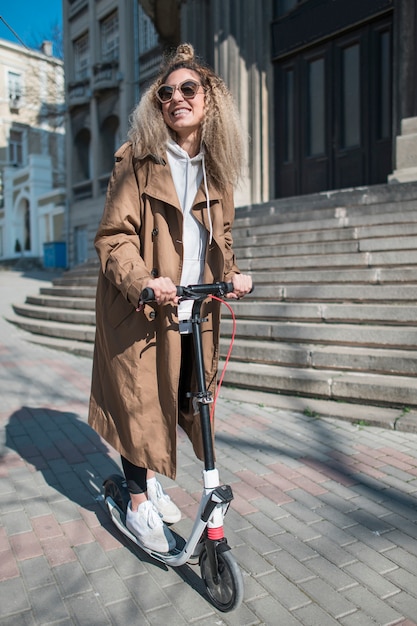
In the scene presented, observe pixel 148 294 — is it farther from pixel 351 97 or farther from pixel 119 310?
pixel 351 97

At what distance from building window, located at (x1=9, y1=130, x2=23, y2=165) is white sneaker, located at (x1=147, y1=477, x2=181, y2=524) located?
122 ft

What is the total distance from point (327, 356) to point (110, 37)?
2297cm

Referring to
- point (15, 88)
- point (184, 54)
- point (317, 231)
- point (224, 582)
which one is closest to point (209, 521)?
point (224, 582)

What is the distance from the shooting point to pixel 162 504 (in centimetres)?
271

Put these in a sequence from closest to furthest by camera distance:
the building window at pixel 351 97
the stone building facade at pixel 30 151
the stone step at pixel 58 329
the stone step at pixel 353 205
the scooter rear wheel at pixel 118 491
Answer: the scooter rear wheel at pixel 118 491, the stone step at pixel 353 205, the stone step at pixel 58 329, the building window at pixel 351 97, the stone building facade at pixel 30 151

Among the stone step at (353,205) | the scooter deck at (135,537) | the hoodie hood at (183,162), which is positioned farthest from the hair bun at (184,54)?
the stone step at (353,205)

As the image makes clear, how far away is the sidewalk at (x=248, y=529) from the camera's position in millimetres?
2074

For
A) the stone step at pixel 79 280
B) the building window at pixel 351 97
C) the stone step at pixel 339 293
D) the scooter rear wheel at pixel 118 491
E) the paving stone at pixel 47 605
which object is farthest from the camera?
the building window at pixel 351 97

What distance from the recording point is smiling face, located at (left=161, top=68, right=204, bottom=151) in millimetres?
2283

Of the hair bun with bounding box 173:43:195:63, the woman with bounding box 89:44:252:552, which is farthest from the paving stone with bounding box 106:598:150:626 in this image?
the hair bun with bounding box 173:43:195:63

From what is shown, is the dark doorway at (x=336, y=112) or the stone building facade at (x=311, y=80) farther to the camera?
the dark doorway at (x=336, y=112)

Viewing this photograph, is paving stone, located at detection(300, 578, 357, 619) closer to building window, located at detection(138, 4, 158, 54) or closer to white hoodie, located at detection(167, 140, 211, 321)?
white hoodie, located at detection(167, 140, 211, 321)

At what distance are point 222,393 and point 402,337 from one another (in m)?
1.72

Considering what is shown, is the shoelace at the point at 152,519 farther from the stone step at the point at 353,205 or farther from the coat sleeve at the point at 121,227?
the stone step at the point at 353,205
